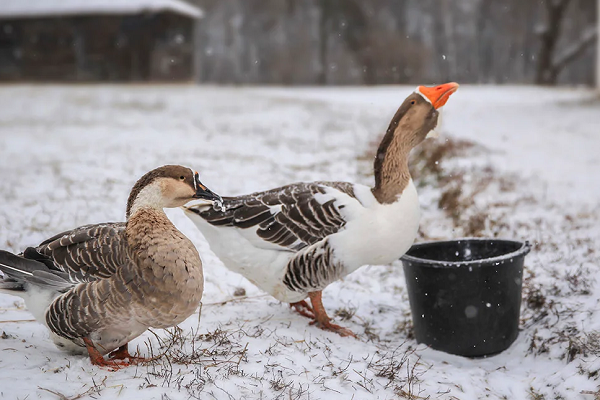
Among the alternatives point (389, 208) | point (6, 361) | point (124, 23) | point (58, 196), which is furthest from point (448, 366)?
point (124, 23)

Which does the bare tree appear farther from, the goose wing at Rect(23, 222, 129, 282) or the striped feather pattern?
the goose wing at Rect(23, 222, 129, 282)

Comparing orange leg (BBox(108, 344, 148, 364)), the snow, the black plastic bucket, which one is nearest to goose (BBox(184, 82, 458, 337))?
the black plastic bucket

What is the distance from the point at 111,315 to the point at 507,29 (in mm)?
39816

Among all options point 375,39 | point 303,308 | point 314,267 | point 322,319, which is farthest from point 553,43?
point 314,267

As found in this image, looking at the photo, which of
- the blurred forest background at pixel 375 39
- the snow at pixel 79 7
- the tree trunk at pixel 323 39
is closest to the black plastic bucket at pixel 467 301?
the snow at pixel 79 7

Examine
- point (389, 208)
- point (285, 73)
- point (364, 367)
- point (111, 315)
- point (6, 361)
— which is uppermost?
point (285, 73)

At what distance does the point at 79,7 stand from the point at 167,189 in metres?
25.1

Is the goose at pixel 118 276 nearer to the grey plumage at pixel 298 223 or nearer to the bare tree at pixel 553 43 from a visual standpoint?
the grey plumage at pixel 298 223

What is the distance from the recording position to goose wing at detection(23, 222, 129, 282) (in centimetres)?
294

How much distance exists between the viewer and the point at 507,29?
37.6m

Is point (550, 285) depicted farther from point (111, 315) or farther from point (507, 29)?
point (507, 29)

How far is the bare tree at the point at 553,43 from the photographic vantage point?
84.1 ft

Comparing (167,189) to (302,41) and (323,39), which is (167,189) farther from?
(302,41)

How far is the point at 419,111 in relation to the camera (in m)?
3.82
